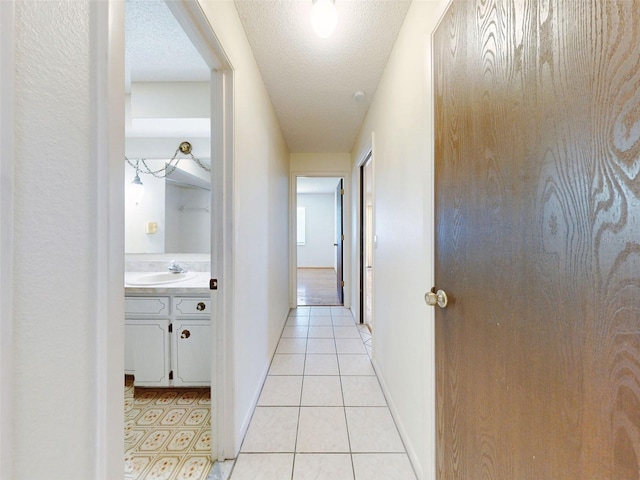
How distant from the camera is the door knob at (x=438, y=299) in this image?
3.22 ft

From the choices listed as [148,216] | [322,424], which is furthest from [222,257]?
[148,216]

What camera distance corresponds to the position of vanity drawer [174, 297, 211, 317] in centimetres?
185

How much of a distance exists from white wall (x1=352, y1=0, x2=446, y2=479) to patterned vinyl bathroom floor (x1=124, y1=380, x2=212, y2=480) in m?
1.09

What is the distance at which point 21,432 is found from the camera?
0.40 meters

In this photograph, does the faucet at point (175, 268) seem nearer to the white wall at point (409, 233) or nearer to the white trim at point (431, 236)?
the white wall at point (409, 233)

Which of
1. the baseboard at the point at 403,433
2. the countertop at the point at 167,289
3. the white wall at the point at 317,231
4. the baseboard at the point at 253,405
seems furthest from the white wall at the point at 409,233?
the white wall at the point at 317,231

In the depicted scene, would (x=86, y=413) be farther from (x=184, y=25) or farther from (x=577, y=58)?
(x=184, y=25)

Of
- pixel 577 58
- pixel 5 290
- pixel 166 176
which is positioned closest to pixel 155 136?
pixel 166 176

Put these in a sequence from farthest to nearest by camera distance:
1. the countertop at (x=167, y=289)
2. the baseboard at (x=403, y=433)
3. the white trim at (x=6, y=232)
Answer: the countertop at (x=167, y=289) < the baseboard at (x=403, y=433) < the white trim at (x=6, y=232)

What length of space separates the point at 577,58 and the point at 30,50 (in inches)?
37.4

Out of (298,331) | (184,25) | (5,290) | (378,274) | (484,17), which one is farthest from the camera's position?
(298,331)

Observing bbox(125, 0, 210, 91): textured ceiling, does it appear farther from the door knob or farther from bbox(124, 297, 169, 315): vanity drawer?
the door knob

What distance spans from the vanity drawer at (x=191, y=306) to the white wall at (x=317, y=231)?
6.75 meters

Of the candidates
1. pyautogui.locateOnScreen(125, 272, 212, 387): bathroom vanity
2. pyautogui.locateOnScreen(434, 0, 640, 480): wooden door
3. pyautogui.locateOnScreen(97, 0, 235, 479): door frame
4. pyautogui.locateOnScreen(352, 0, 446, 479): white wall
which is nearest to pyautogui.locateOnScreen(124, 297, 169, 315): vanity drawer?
pyautogui.locateOnScreen(125, 272, 212, 387): bathroom vanity
